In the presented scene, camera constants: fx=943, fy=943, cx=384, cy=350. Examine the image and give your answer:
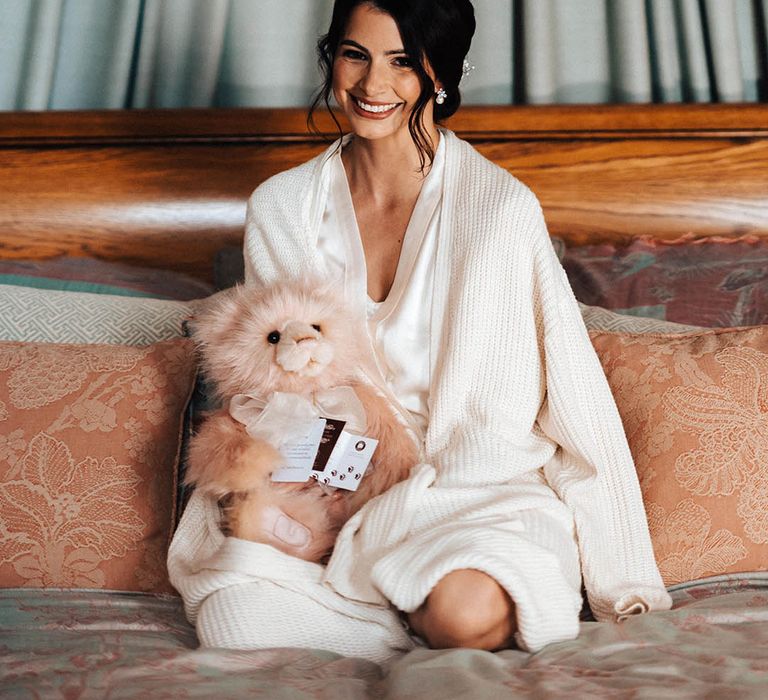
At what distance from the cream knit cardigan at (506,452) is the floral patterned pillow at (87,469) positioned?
9 centimetres

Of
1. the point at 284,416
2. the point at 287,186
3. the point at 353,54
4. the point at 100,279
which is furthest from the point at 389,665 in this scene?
the point at 100,279

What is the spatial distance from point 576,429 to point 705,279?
→ 0.55m

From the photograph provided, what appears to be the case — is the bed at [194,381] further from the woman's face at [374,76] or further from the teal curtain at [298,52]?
the woman's face at [374,76]

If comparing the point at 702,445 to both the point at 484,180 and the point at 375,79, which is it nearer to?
the point at 484,180

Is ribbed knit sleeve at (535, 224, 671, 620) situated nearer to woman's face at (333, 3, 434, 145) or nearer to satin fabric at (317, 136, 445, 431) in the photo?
satin fabric at (317, 136, 445, 431)

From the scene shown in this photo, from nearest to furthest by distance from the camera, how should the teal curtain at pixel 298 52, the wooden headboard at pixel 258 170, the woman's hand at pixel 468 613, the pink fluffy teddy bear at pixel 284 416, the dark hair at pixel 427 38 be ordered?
1. the woman's hand at pixel 468 613
2. the pink fluffy teddy bear at pixel 284 416
3. the dark hair at pixel 427 38
4. the wooden headboard at pixel 258 170
5. the teal curtain at pixel 298 52

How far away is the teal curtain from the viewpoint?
2.30 metres

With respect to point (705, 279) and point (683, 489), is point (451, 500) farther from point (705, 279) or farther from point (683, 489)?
point (705, 279)

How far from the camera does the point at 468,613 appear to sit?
49.8 inches

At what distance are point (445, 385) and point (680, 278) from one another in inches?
25.2

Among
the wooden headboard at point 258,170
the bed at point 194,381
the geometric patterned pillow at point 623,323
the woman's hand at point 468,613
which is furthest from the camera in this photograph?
the wooden headboard at point 258,170

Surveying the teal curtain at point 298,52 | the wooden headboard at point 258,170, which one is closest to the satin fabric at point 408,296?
the wooden headboard at point 258,170

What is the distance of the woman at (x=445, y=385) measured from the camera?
1.33 meters

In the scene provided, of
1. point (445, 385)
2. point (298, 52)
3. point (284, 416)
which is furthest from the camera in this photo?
point (298, 52)
